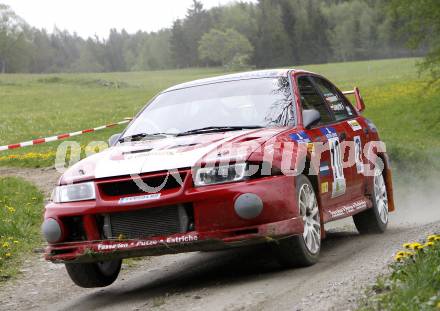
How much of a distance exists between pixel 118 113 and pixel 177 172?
2913 cm

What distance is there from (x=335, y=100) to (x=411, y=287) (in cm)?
434

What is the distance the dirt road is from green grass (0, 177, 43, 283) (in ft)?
0.69

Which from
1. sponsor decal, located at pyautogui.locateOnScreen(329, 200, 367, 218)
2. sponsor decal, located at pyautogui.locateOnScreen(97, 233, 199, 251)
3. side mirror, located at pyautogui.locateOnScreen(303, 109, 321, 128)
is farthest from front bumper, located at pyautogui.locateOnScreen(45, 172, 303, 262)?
sponsor decal, located at pyautogui.locateOnScreen(329, 200, 367, 218)

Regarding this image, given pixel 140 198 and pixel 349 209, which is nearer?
pixel 140 198

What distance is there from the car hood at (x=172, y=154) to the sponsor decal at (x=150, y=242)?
0.52 metres

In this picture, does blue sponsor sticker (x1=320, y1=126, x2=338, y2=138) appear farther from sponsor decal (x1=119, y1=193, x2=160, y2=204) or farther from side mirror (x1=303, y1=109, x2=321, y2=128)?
sponsor decal (x1=119, y1=193, x2=160, y2=204)

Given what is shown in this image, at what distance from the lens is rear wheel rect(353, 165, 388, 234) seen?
8625 millimetres

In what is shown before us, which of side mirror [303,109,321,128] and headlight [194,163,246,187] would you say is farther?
side mirror [303,109,321,128]

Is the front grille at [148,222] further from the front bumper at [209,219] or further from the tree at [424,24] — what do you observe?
the tree at [424,24]

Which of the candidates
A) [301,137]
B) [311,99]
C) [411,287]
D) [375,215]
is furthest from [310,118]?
[411,287]

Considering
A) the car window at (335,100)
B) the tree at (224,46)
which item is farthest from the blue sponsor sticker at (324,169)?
the tree at (224,46)

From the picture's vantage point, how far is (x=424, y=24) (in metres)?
24.4

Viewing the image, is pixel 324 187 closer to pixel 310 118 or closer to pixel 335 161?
pixel 335 161

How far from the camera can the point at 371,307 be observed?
4.20 m
